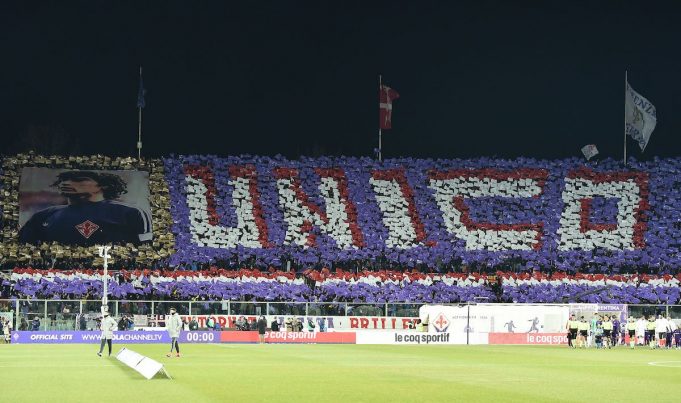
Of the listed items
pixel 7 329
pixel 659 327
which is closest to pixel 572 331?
pixel 659 327

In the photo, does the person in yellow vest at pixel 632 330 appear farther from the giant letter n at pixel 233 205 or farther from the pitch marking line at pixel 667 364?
the giant letter n at pixel 233 205

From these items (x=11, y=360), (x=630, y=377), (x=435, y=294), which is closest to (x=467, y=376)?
(x=630, y=377)

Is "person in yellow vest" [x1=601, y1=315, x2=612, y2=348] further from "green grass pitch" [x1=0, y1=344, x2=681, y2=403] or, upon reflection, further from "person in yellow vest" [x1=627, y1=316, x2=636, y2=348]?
"green grass pitch" [x1=0, y1=344, x2=681, y2=403]

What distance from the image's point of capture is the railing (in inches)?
2388

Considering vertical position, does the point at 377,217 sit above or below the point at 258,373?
above

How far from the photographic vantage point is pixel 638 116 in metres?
83.2

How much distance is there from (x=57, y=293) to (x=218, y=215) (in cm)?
1343

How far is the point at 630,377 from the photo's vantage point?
34688 millimetres

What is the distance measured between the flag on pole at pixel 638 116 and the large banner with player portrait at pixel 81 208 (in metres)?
35.1

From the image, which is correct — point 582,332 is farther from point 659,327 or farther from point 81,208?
point 81,208

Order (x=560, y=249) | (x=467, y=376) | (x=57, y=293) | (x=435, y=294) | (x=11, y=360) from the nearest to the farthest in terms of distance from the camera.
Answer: (x=467, y=376), (x=11, y=360), (x=57, y=293), (x=435, y=294), (x=560, y=249)

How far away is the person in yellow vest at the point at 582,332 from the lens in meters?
60.1

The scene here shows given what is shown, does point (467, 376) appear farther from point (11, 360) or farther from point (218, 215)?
point (218, 215)

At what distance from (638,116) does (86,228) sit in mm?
39949
